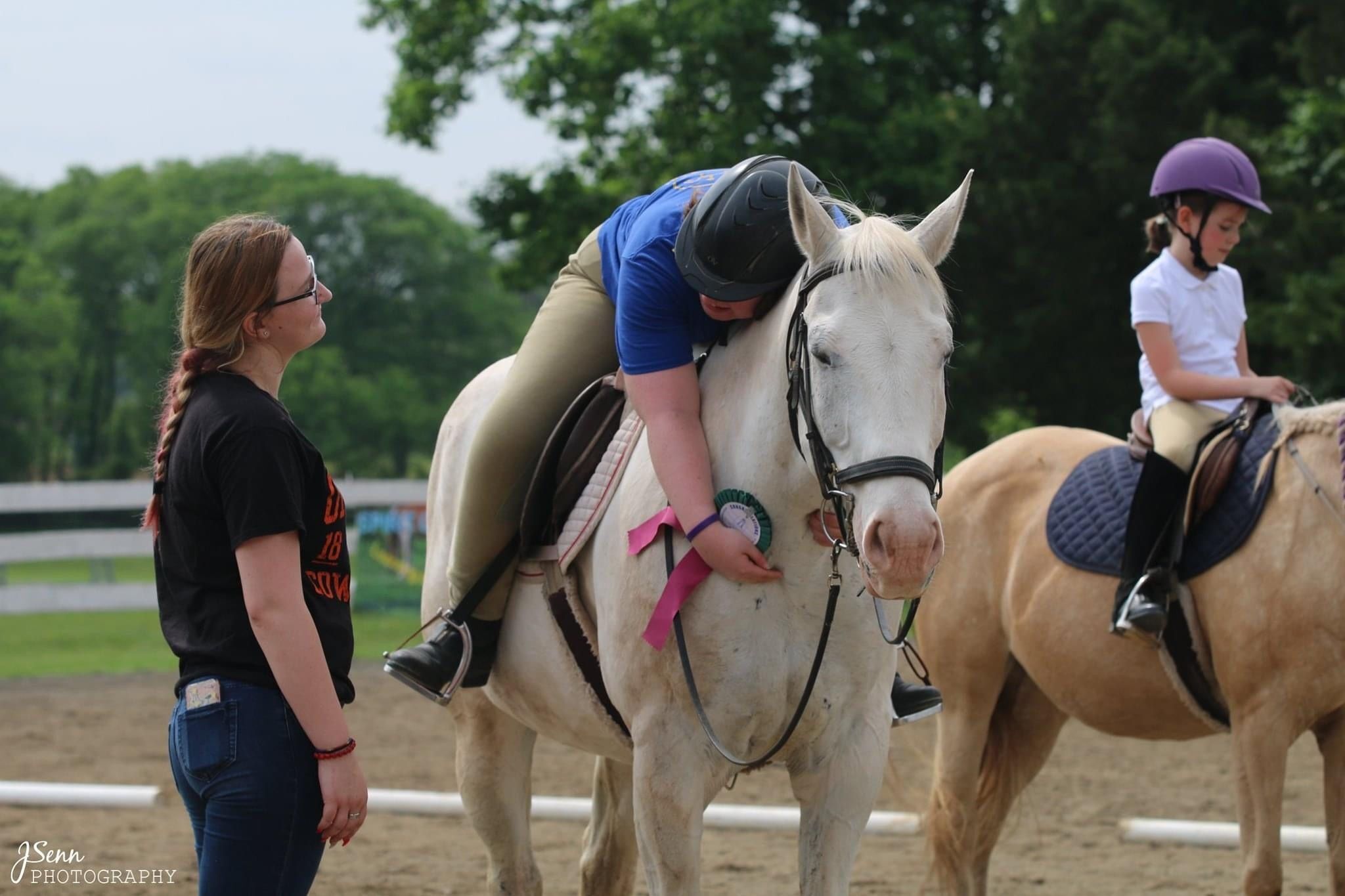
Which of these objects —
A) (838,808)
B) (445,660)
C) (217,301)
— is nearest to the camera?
(217,301)

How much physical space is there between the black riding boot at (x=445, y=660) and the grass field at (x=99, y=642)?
30.5 ft

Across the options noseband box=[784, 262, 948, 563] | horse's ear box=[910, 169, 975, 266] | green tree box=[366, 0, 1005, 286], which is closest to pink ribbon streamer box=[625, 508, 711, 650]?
noseband box=[784, 262, 948, 563]

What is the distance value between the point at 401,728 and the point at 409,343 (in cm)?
4398

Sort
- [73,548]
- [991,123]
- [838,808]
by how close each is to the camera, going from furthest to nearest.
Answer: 1. [991,123]
2. [73,548]
3. [838,808]

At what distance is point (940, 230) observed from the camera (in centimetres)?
288

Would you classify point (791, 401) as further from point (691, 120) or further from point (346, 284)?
point (346, 284)

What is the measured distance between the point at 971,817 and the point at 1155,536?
1.31 metres

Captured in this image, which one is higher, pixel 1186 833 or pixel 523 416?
pixel 523 416

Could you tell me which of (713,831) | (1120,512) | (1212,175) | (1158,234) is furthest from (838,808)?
(713,831)

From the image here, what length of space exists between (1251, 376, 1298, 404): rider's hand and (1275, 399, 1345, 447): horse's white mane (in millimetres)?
57

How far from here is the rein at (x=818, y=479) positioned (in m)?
2.54

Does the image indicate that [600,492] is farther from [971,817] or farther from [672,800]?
[971,817]

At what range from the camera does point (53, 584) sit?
1531 cm

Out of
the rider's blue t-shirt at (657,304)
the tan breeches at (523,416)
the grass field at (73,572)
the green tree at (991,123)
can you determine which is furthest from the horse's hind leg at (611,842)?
the green tree at (991,123)
